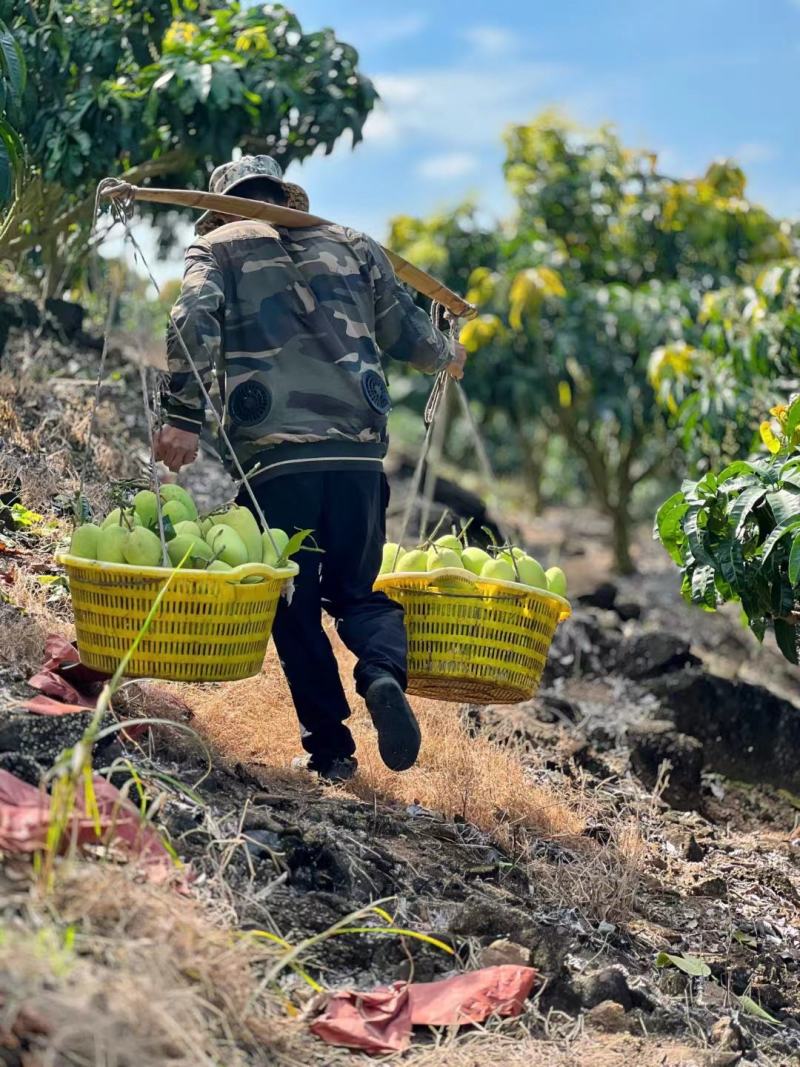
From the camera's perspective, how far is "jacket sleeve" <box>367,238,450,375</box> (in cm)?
471

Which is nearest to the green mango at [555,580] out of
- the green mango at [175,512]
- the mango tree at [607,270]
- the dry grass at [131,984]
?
the green mango at [175,512]

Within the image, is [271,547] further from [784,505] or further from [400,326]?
[784,505]

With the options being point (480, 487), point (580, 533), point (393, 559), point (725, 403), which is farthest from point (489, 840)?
point (480, 487)

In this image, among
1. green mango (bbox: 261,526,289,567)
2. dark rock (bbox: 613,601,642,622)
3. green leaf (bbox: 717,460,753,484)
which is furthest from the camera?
dark rock (bbox: 613,601,642,622)

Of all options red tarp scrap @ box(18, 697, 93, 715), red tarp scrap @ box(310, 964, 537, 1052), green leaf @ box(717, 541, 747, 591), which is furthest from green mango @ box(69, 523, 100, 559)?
green leaf @ box(717, 541, 747, 591)

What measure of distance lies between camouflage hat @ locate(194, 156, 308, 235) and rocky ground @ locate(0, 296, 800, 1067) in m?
1.42

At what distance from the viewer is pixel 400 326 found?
4.76 meters

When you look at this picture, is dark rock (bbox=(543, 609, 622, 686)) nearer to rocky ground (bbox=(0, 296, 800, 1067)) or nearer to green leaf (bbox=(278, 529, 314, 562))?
rocky ground (bbox=(0, 296, 800, 1067))

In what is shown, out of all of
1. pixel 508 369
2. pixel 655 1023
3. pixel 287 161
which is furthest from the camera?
pixel 508 369

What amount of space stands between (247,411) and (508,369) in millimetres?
13493

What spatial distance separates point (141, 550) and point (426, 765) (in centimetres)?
179

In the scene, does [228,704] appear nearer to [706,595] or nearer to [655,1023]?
[706,595]

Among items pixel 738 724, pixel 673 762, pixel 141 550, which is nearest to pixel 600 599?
pixel 738 724

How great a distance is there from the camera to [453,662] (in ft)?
14.6
